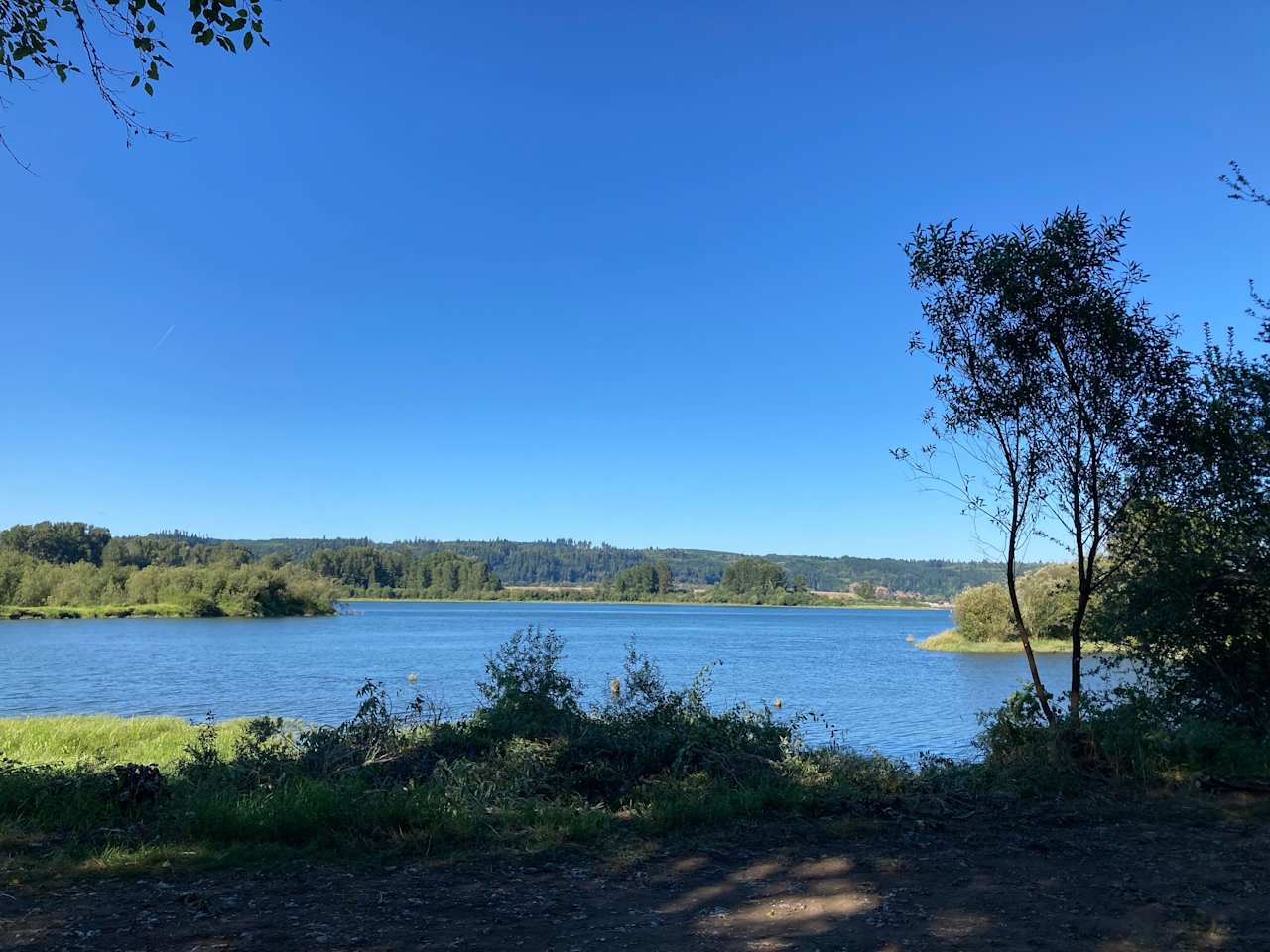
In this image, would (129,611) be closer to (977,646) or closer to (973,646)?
(973,646)

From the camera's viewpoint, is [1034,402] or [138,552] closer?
[1034,402]

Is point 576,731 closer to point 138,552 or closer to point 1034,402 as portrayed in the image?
point 1034,402

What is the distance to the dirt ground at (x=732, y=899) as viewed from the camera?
4781 mm

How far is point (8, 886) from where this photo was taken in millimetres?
5625

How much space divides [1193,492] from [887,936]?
340 inches

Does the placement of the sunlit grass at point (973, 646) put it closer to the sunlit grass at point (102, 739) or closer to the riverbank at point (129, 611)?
the sunlit grass at point (102, 739)

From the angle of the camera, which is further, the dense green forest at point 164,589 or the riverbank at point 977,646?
the dense green forest at point 164,589

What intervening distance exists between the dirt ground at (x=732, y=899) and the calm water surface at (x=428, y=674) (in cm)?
1252

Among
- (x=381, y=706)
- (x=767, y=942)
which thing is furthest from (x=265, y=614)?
(x=767, y=942)

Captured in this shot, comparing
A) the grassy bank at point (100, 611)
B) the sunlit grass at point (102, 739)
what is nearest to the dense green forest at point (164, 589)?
the grassy bank at point (100, 611)

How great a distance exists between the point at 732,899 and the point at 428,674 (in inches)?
1438

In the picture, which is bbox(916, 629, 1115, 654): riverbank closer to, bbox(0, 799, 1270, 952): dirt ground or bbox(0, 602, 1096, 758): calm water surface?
bbox(0, 602, 1096, 758): calm water surface

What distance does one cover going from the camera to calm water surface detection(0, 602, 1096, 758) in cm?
2770

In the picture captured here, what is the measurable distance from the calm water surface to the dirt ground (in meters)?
12.5
